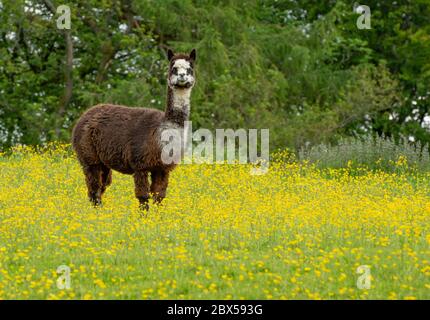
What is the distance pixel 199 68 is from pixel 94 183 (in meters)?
A: 10.1

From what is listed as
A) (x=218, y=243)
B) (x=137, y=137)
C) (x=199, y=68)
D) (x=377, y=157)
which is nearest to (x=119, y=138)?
(x=137, y=137)

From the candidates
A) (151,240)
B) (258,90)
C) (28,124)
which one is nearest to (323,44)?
(258,90)

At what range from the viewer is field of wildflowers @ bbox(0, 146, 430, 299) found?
8.23 meters

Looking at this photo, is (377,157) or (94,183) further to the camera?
(377,157)

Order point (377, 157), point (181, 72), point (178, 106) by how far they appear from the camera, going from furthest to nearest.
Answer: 1. point (377, 157)
2. point (178, 106)
3. point (181, 72)

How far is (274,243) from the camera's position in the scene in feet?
32.3

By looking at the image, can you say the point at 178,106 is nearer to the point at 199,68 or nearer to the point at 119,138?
the point at 119,138

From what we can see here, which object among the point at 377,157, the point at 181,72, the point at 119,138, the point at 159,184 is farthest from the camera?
the point at 377,157

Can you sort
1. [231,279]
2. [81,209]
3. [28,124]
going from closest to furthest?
[231,279] < [81,209] < [28,124]

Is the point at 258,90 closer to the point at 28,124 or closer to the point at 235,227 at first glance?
the point at 28,124

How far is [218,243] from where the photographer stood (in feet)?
32.1

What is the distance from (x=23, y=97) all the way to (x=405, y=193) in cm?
1347

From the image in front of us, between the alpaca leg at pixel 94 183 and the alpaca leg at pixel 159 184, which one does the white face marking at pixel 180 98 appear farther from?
the alpaca leg at pixel 94 183

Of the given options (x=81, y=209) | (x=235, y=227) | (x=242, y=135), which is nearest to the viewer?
(x=235, y=227)
